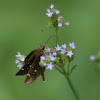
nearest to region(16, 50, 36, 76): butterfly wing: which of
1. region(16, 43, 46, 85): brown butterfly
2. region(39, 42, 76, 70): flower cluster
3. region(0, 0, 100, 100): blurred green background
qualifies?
region(16, 43, 46, 85): brown butterfly

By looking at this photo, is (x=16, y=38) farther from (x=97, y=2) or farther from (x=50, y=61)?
(x=50, y=61)

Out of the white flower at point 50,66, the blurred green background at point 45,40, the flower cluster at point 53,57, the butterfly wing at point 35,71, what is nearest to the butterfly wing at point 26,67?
the butterfly wing at point 35,71

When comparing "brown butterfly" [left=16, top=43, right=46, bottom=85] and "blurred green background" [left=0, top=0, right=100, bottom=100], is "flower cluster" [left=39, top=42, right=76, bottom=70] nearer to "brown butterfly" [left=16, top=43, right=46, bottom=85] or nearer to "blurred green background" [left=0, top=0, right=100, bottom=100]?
"brown butterfly" [left=16, top=43, right=46, bottom=85]

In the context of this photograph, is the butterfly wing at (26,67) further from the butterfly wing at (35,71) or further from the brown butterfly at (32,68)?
the butterfly wing at (35,71)

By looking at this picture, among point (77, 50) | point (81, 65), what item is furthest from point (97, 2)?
point (81, 65)

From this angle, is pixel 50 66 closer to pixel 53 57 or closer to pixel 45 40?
pixel 53 57

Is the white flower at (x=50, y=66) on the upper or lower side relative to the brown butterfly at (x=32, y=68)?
lower

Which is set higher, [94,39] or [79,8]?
[79,8]
